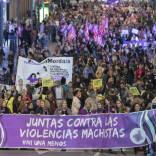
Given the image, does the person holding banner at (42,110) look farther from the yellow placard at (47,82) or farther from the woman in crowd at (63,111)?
the yellow placard at (47,82)

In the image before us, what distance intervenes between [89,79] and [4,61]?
7969 mm

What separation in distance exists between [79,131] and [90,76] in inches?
236

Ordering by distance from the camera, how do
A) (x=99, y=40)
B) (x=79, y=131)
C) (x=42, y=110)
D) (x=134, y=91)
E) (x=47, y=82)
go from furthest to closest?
(x=99, y=40) < (x=47, y=82) < (x=134, y=91) < (x=42, y=110) < (x=79, y=131)

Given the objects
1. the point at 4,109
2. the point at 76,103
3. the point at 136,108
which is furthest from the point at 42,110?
the point at 136,108

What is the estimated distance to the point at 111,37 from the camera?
98.0ft

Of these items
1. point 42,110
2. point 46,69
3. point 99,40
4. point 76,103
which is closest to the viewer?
point 42,110

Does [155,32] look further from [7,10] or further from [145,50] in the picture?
[7,10]

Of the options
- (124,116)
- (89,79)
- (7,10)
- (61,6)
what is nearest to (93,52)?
(89,79)

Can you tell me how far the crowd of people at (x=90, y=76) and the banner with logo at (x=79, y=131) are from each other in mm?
422

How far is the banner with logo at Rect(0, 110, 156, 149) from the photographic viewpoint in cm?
1357

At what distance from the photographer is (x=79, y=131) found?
13648mm

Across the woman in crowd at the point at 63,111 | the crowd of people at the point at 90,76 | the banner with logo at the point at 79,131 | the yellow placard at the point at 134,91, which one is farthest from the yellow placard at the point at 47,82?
the banner with logo at the point at 79,131

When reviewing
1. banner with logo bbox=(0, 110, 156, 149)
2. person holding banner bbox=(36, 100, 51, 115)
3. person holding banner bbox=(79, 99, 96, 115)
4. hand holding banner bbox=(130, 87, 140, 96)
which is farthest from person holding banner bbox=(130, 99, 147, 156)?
person holding banner bbox=(36, 100, 51, 115)

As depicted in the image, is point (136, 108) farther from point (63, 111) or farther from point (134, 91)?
point (134, 91)
